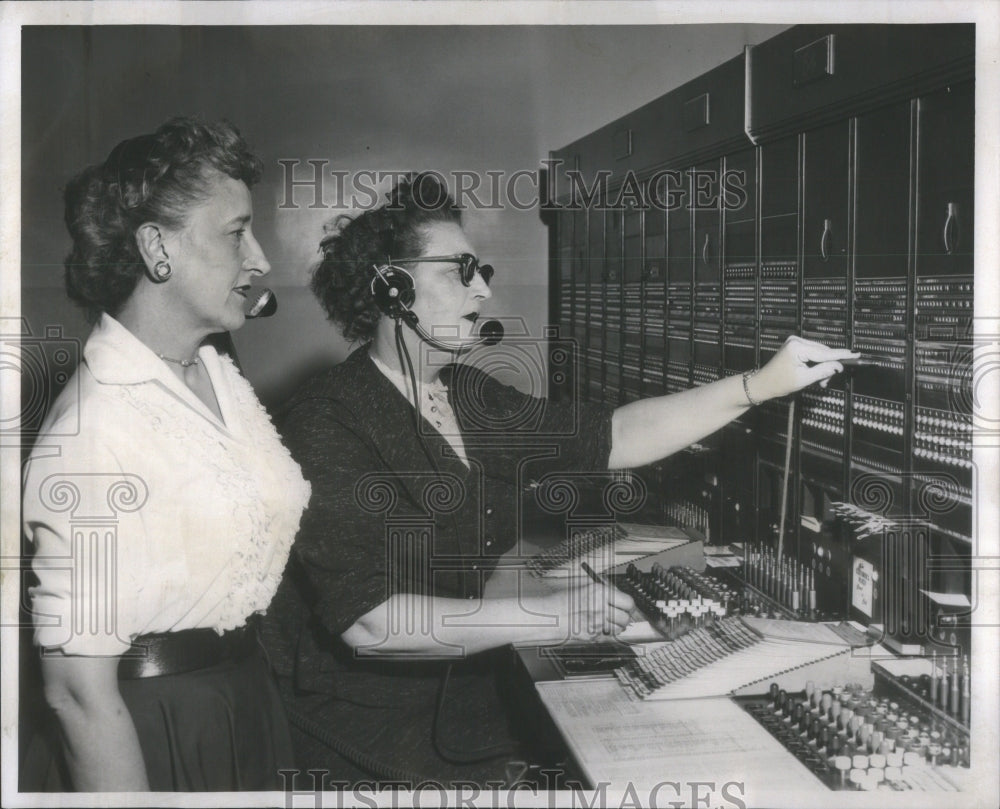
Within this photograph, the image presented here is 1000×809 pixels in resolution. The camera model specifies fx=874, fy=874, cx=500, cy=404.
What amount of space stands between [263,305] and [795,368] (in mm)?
1102

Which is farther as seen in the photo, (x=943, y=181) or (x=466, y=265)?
(x=466, y=265)

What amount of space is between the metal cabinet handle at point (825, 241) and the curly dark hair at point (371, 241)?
73 cm

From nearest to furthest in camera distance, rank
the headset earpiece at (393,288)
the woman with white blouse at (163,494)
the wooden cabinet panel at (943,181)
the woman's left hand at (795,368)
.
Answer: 1. the wooden cabinet panel at (943,181)
2. the woman with white blouse at (163,494)
3. the woman's left hand at (795,368)
4. the headset earpiece at (393,288)

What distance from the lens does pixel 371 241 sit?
183 cm

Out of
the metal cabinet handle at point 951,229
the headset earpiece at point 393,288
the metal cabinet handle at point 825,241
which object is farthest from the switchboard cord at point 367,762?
the metal cabinet handle at point 951,229

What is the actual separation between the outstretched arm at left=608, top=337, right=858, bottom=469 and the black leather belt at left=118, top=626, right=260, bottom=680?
3.00 ft

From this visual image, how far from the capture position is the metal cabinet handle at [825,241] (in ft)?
5.66

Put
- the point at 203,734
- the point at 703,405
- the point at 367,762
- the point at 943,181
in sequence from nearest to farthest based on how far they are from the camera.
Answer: the point at 943,181, the point at 203,734, the point at 367,762, the point at 703,405

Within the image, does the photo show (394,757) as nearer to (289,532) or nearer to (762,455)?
(289,532)

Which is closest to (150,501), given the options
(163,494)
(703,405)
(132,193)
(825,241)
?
(163,494)

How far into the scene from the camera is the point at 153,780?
1682 mm

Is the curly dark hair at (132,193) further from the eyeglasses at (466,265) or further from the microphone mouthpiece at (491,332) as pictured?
the microphone mouthpiece at (491,332)

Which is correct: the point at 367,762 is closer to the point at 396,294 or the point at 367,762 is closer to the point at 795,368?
Result: the point at 396,294

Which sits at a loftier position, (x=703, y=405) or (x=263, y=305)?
(x=263, y=305)
